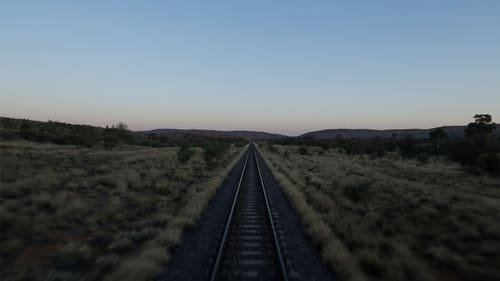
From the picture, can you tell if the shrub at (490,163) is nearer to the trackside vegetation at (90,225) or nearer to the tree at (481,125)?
the trackside vegetation at (90,225)

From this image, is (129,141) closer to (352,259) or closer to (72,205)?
(72,205)

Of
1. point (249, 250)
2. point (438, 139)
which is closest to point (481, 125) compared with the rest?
point (438, 139)

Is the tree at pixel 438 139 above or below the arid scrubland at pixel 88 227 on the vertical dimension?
above

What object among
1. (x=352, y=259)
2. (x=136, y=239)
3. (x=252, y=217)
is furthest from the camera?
(x=252, y=217)

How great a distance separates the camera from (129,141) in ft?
226

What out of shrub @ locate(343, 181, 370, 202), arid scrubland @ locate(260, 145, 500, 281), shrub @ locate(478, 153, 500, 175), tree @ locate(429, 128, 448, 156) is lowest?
arid scrubland @ locate(260, 145, 500, 281)

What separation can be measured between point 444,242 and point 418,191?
828 cm

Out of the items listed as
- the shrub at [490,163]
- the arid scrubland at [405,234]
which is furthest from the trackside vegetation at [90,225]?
the shrub at [490,163]

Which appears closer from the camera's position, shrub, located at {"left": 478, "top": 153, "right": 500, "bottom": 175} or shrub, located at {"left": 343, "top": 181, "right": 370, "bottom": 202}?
shrub, located at {"left": 343, "top": 181, "right": 370, "bottom": 202}

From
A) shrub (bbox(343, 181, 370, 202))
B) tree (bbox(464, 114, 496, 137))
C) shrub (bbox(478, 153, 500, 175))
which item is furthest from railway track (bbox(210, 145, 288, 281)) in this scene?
tree (bbox(464, 114, 496, 137))

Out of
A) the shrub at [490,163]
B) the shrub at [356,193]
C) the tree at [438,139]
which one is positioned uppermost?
the tree at [438,139]

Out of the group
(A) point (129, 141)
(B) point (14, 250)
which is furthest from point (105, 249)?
(A) point (129, 141)

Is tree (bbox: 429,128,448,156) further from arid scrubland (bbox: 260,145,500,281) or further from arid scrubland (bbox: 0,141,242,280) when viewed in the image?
arid scrubland (bbox: 0,141,242,280)

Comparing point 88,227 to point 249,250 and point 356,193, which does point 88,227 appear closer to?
point 249,250
